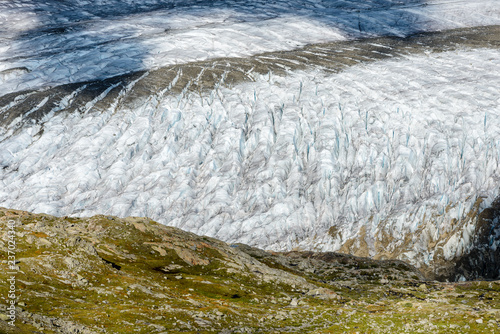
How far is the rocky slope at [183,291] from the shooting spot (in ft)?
127

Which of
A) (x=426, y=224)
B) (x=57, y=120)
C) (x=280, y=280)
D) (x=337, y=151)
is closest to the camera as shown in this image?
(x=280, y=280)

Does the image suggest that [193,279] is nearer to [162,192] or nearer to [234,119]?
[162,192]

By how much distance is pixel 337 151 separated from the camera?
176 meters

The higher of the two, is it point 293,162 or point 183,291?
point 183,291

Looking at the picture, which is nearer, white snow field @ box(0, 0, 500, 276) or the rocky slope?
the rocky slope

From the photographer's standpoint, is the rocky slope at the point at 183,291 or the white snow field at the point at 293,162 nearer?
the rocky slope at the point at 183,291

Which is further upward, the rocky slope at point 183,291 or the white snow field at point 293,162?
the rocky slope at point 183,291

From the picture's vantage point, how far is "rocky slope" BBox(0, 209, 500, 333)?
127 feet

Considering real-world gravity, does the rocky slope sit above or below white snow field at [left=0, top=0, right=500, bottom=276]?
above

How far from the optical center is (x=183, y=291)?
176ft

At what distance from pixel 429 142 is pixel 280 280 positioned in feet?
406

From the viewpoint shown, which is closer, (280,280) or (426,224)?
(280,280)

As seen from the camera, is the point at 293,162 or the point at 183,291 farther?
the point at 293,162

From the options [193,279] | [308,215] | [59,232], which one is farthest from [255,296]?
[308,215]
